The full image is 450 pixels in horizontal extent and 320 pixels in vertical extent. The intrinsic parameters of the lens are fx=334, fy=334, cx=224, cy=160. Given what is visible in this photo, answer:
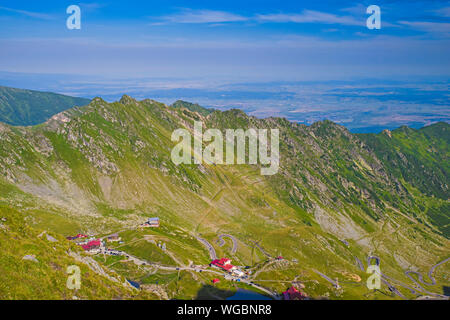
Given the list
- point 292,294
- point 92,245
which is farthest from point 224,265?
point 92,245

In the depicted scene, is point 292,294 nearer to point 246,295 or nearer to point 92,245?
point 246,295

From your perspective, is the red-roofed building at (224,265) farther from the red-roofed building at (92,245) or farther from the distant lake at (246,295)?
the red-roofed building at (92,245)

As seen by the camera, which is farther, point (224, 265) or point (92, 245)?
point (92, 245)

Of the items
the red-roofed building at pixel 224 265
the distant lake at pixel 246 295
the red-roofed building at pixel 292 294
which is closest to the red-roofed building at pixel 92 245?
the red-roofed building at pixel 224 265

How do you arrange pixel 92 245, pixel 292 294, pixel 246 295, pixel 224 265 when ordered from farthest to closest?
pixel 92 245
pixel 224 265
pixel 292 294
pixel 246 295

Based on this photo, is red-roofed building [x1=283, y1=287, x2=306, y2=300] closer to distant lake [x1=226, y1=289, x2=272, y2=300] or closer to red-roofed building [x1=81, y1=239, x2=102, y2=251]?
distant lake [x1=226, y1=289, x2=272, y2=300]

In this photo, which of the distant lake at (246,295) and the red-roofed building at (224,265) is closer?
the distant lake at (246,295)

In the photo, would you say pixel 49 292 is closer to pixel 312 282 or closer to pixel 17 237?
pixel 17 237

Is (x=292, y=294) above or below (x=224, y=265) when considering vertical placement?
below
